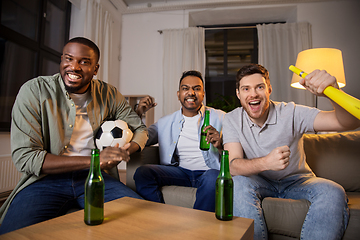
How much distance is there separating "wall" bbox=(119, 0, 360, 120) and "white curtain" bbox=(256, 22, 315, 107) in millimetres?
202

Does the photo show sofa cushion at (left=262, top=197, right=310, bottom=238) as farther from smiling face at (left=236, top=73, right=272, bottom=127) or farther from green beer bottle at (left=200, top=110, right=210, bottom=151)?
green beer bottle at (left=200, top=110, right=210, bottom=151)

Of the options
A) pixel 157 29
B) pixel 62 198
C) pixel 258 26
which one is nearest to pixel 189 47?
pixel 157 29

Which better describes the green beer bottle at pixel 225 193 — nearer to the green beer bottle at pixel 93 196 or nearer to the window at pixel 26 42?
the green beer bottle at pixel 93 196

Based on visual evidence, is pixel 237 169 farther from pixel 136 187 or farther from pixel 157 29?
pixel 157 29

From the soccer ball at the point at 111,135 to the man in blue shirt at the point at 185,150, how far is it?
0.29m

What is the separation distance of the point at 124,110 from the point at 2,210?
87cm

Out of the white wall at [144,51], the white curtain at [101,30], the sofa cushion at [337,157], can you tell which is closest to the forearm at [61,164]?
the sofa cushion at [337,157]

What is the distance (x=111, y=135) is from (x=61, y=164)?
32cm

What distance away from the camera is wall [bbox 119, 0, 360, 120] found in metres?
3.90

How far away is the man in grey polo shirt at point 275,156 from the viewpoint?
111cm

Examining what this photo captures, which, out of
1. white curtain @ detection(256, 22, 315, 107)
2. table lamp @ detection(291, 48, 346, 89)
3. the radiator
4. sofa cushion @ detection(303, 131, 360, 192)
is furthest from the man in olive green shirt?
white curtain @ detection(256, 22, 315, 107)

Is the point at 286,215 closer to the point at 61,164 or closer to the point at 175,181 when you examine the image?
the point at 175,181

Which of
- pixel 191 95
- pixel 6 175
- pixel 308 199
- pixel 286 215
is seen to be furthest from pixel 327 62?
pixel 6 175

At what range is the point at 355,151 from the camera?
1688 millimetres
